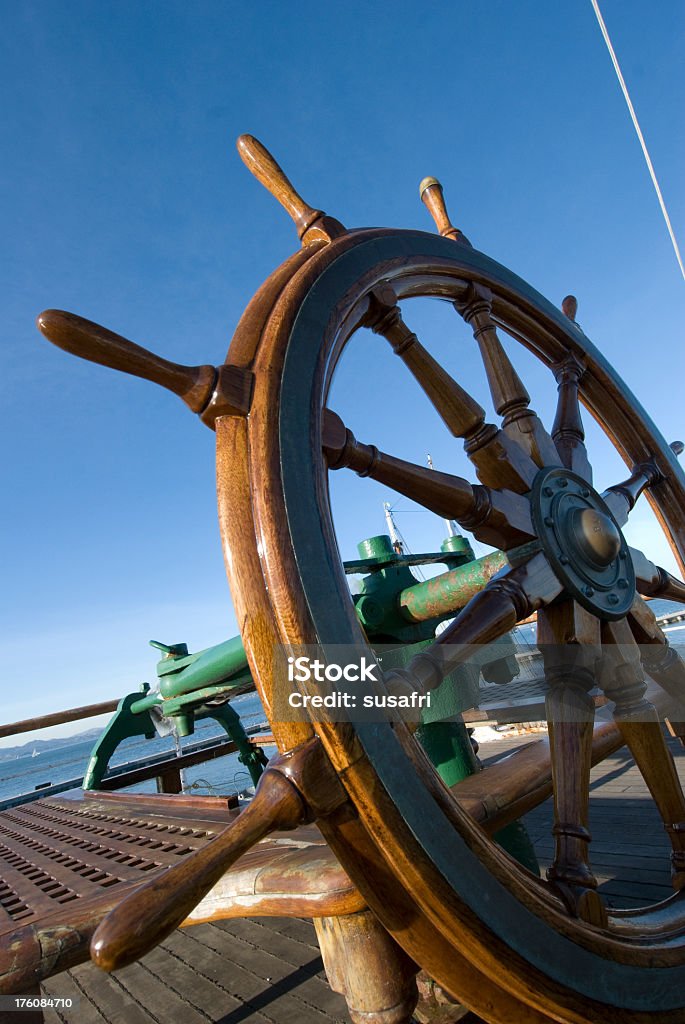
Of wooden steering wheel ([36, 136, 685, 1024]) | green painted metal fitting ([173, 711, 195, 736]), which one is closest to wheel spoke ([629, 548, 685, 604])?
wooden steering wheel ([36, 136, 685, 1024])

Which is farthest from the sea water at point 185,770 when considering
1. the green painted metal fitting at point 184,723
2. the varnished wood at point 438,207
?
the varnished wood at point 438,207

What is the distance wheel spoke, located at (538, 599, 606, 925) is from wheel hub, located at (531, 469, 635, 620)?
1.7 inches

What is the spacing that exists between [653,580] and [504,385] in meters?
0.57

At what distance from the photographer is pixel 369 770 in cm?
59

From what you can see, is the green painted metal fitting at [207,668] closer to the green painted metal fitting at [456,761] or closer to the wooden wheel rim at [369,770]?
the green painted metal fitting at [456,761]

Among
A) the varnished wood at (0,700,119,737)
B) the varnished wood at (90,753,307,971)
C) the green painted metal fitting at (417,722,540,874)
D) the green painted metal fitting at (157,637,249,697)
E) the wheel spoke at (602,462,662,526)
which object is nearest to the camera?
the varnished wood at (90,753,307,971)

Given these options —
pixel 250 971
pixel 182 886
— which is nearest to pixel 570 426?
pixel 182 886

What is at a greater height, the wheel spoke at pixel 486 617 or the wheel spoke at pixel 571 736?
the wheel spoke at pixel 486 617

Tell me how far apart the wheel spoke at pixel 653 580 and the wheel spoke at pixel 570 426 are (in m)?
0.22

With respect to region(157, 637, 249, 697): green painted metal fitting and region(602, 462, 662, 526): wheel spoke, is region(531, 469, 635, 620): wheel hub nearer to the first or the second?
region(602, 462, 662, 526): wheel spoke

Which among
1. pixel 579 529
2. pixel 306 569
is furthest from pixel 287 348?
pixel 579 529

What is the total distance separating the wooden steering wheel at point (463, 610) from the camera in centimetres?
62

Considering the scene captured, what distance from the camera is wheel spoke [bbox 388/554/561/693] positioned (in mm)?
786

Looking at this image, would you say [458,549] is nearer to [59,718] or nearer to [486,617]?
[486,617]
